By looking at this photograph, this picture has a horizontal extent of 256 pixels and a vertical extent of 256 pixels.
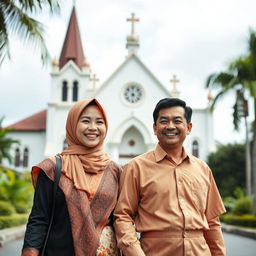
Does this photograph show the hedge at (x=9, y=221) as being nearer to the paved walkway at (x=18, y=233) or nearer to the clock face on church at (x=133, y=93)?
the paved walkway at (x=18, y=233)

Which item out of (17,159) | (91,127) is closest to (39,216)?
(91,127)

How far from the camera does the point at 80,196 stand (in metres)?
3.23

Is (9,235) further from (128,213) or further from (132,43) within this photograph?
(132,43)

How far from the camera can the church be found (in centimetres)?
3297

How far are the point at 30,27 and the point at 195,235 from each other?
8.29 meters

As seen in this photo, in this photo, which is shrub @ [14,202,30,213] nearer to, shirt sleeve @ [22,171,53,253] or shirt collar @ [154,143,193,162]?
shirt sleeve @ [22,171,53,253]

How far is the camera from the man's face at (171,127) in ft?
11.0

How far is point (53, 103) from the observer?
33.5m

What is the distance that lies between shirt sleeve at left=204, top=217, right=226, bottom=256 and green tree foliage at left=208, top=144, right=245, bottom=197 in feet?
90.7

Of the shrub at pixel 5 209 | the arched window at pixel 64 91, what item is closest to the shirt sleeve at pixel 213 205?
the shrub at pixel 5 209

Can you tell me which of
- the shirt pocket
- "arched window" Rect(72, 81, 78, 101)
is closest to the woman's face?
the shirt pocket

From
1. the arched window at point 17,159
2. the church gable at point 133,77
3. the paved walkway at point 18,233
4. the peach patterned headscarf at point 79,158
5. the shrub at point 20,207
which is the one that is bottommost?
the paved walkway at point 18,233

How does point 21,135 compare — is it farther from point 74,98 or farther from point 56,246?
point 56,246

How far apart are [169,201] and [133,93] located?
31.1m
